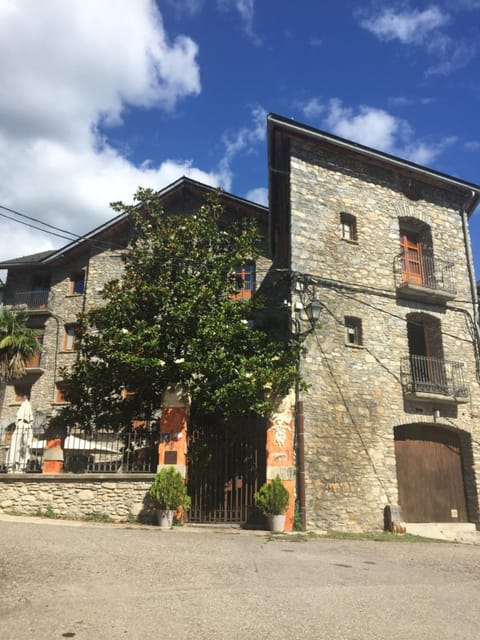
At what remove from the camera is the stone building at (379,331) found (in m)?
12.8

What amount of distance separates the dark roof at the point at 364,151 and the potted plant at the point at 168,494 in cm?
967

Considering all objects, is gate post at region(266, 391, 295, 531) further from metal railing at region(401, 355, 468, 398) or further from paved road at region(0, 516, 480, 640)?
metal railing at region(401, 355, 468, 398)

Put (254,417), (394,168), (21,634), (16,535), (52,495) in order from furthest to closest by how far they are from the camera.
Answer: (394,168), (254,417), (52,495), (16,535), (21,634)

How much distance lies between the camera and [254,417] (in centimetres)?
1192

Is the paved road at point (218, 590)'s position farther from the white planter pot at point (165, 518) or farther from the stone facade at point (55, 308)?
the stone facade at point (55, 308)

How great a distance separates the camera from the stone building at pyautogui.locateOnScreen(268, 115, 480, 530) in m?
12.8

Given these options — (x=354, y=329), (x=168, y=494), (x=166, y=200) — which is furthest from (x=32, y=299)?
(x=168, y=494)

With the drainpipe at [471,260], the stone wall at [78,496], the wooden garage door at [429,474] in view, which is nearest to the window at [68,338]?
the stone wall at [78,496]

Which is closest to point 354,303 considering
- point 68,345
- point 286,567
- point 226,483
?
point 226,483

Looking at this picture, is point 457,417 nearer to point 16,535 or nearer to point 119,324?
point 119,324

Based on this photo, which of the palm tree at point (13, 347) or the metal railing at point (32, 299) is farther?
the metal railing at point (32, 299)

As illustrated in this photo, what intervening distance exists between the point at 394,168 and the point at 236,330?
25.8ft

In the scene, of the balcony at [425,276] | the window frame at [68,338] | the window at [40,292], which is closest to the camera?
the balcony at [425,276]

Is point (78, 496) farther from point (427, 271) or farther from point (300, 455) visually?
point (427, 271)
